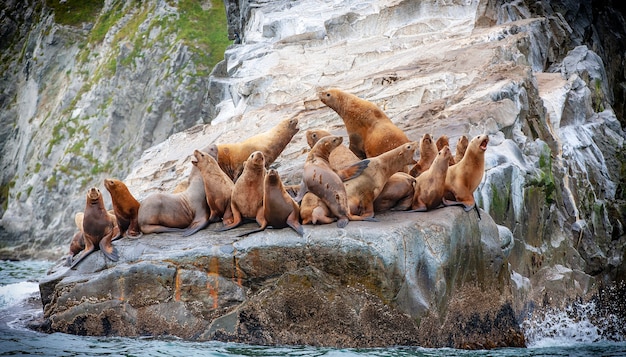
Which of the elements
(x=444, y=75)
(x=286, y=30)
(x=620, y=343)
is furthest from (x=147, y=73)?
(x=620, y=343)

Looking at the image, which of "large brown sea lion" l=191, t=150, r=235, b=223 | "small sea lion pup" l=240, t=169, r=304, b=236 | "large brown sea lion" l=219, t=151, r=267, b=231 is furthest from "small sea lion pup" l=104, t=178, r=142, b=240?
"small sea lion pup" l=240, t=169, r=304, b=236

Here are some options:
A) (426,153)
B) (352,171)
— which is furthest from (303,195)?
(426,153)

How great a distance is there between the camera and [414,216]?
7.96 m

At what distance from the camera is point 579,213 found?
12.9 meters

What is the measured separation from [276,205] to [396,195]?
139 centimetres

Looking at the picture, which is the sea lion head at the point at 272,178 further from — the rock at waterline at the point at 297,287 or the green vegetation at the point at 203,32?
the green vegetation at the point at 203,32

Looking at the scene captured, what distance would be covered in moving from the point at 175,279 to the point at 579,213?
778cm

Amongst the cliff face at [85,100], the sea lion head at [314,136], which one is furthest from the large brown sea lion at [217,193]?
the cliff face at [85,100]

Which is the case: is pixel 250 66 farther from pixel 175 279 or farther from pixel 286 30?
pixel 175 279

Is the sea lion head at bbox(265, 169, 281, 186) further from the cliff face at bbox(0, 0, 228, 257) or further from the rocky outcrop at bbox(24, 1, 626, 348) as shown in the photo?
the cliff face at bbox(0, 0, 228, 257)

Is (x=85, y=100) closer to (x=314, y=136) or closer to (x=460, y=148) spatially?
(x=314, y=136)

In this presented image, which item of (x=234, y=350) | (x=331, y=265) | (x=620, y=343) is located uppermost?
(x=331, y=265)

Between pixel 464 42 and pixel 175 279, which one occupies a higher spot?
pixel 464 42

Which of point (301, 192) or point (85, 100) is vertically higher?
point (301, 192)
